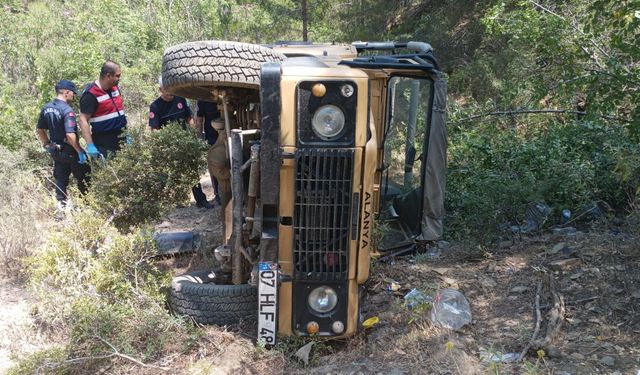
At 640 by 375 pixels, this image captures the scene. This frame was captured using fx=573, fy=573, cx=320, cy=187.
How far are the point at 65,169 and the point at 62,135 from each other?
1.36 feet

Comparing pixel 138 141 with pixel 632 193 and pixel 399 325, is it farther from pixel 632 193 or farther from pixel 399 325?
pixel 632 193

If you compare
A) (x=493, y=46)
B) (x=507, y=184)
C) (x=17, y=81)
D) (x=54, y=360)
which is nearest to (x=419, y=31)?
(x=493, y=46)

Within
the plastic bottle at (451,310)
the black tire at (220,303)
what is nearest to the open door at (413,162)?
the plastic bottle at (451,310)

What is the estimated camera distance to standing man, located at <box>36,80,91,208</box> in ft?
Result: 19.8

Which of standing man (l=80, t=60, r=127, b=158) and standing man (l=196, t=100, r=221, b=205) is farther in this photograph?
Answer: standing man (l=196, t=100, r=221, b=205)

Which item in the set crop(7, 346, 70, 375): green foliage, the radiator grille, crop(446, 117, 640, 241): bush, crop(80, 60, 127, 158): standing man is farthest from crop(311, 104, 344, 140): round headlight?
crop(80, 60, 127, 158): standing man

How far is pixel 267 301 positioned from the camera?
355 centimetres

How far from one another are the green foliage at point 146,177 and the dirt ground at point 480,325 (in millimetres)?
640

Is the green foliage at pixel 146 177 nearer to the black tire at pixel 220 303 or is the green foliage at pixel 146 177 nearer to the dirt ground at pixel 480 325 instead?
the dirt ground at pixel 480 325

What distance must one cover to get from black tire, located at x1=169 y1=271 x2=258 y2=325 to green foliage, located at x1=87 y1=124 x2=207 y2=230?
131 centimetres

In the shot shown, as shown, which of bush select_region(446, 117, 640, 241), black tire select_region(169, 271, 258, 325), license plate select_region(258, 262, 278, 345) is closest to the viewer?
license plate select_region(258, 262, 278, 345)

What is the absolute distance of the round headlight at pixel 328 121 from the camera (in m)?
3.37

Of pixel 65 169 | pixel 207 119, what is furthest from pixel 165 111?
pixel 65 169

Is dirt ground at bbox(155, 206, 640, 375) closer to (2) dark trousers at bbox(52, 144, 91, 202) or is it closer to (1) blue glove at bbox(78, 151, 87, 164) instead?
(1) blue glove at bbox(78, 151, 87, 164)
